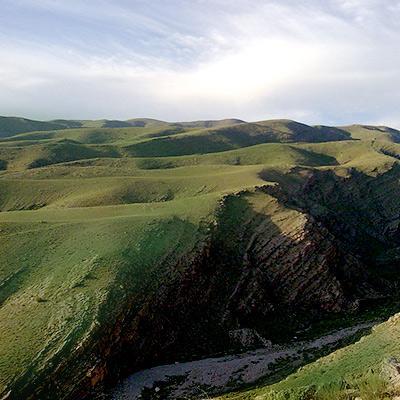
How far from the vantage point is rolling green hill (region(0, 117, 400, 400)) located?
49.1 meters

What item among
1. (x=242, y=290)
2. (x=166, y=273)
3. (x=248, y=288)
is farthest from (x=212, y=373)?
(x=248, y=288)

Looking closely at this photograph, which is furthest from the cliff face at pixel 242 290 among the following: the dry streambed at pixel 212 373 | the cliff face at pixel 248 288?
the dry streambed at pixel 212 373

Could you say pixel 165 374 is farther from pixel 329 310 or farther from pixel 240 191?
pixel 240 191

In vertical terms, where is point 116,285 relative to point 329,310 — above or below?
above

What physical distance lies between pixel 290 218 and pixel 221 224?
37.0 ft

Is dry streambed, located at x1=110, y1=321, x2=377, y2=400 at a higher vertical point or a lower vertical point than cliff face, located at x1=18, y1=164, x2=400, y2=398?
lower

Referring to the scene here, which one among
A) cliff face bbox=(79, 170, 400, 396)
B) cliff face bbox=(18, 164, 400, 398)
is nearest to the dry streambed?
cliff face bbox=(18, 164, 400, 398)

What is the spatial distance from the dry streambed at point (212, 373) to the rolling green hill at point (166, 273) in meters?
2.44

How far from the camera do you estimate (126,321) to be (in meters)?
57.1

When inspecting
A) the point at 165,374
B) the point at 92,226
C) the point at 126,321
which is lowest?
the point at 165,374

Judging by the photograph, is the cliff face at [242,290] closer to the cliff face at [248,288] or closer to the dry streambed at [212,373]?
the cliff face at [248,288]

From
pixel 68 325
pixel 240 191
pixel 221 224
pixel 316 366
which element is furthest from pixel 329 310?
pixel 68 325

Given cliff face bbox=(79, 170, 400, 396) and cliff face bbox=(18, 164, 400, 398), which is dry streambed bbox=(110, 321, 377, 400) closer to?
cliff face bbox=(18, 164, 400, 398)

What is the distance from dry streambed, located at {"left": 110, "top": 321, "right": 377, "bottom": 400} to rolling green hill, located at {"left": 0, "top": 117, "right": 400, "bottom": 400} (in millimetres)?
2435
